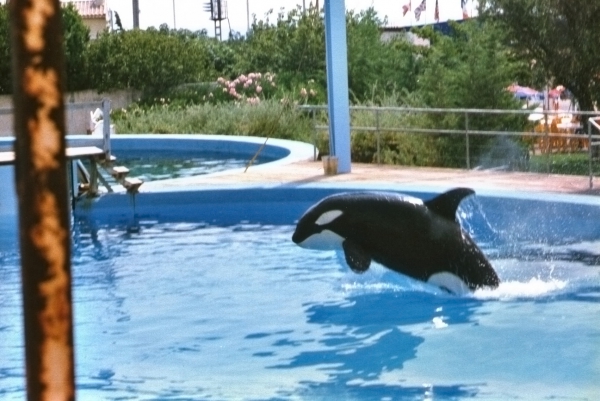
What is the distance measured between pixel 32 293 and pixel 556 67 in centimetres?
1749

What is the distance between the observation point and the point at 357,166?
14578 mm

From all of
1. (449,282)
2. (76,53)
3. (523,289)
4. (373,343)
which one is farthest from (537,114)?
(76,53)

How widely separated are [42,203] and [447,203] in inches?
264

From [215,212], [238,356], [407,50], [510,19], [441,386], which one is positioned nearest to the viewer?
[441,386]

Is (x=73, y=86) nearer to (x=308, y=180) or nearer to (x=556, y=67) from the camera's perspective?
(x=556, y=67)

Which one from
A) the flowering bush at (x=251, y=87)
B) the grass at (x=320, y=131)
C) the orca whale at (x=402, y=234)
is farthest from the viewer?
the flowering bush at (x=251, y=87)

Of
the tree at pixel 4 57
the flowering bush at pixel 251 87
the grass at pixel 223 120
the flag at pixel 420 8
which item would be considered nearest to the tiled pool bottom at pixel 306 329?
the grass at pixel 223 120

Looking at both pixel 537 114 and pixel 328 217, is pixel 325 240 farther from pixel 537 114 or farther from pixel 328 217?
pixel 537 114

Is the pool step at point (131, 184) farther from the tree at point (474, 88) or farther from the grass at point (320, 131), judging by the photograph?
the tree at point (474, 88)

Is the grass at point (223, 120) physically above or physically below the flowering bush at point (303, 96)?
below

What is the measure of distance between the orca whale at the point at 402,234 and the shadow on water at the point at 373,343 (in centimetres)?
30

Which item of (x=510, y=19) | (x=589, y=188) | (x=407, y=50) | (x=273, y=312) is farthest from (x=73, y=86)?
(x=273, y=312)

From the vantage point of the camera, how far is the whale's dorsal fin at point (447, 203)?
23.9ft

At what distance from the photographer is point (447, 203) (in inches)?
295
